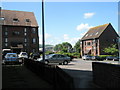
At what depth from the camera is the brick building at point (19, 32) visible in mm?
61591

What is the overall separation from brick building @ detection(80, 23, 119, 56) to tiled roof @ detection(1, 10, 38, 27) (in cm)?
2070

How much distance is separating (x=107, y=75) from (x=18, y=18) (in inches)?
2382

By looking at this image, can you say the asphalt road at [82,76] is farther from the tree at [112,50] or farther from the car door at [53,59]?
the tree at [112,50]

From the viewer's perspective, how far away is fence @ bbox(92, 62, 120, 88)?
724 cm

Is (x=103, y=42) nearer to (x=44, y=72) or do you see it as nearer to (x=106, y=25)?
(x=106, y=25)

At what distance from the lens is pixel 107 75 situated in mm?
8070

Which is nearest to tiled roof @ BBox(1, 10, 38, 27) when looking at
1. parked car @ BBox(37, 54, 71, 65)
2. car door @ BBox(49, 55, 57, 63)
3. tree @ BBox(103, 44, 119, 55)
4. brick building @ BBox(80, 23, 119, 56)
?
brick building @ BBox(80, 23, 119, 56)

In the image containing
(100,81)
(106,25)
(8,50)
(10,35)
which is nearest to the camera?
(100,81)

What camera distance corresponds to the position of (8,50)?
58719 millimetres

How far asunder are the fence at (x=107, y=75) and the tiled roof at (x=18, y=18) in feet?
187

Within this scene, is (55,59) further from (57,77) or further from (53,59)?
(57,77)

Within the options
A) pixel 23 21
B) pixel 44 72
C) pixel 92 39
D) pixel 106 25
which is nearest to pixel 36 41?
pixel 23 21

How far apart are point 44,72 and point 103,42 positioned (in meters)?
57.3

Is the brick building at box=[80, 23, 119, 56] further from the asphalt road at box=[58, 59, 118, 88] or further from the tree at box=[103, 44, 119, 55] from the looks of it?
the asphalt road at box=[58, 59, 118, 88]
